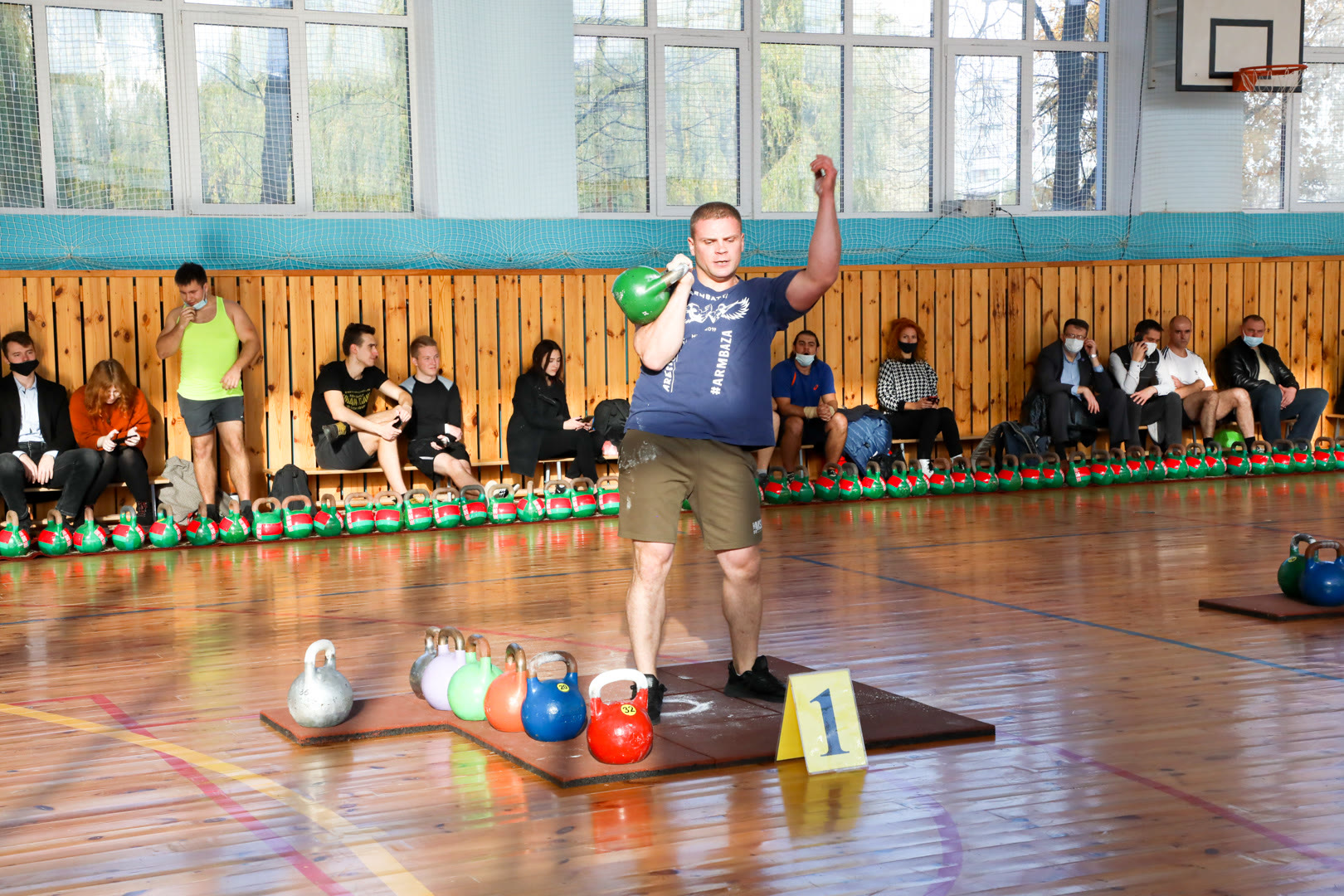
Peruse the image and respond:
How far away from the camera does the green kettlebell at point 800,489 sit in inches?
405

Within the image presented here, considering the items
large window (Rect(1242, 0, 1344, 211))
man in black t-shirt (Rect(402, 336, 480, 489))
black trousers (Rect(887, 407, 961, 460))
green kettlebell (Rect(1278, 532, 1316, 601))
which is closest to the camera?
green kettlebell (Rect(1278, 532, 1316, 601))

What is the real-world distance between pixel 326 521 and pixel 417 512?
0.63 metres

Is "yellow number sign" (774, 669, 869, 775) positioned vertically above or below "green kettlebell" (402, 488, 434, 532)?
above

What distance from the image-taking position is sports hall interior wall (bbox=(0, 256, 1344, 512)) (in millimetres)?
9672

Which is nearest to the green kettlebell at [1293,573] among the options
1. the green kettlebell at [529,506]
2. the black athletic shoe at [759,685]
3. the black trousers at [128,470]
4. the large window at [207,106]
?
the black athletic shoe at [759,685]

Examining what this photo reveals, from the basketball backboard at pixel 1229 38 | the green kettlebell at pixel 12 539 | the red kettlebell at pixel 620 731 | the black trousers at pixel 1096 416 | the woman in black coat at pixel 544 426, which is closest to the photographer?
the red kettlebell at pixel 620 731

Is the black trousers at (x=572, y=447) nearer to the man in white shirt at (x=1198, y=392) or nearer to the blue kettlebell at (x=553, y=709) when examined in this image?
the man in white shirt at (x=1198, y=392)

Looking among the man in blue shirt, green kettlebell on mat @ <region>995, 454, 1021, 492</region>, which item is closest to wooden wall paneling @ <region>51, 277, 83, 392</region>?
the man in blue shirt

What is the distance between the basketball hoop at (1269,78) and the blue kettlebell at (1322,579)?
7.81 m

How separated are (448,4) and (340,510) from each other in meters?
4.20

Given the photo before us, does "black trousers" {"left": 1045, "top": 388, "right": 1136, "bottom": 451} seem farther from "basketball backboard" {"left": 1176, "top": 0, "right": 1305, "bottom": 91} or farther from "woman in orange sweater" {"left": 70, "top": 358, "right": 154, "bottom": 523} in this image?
"woman in orange sweater" {"left": 70, "top": 358, "right": 154, "bottom": 523}

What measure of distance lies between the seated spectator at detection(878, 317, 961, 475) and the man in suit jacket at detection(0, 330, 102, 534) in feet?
20.5

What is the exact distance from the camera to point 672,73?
11.7m

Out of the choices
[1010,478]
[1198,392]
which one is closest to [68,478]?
[1010,478]
